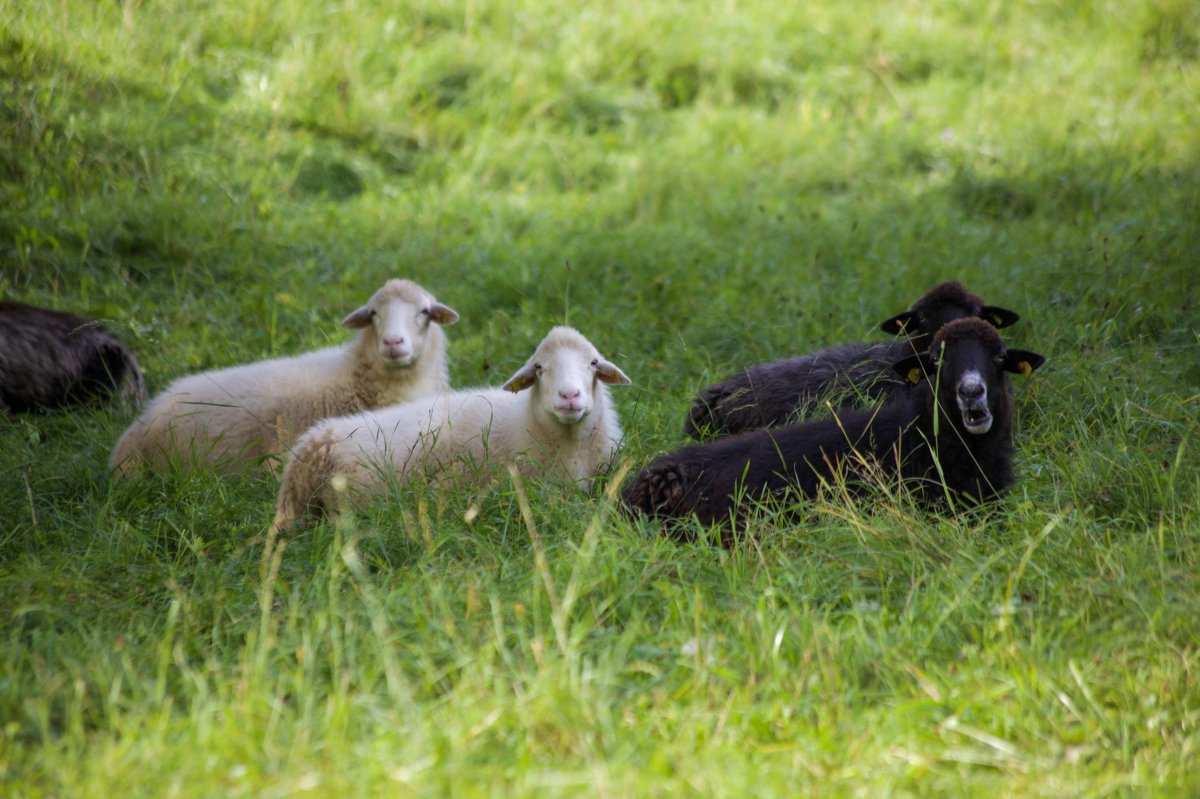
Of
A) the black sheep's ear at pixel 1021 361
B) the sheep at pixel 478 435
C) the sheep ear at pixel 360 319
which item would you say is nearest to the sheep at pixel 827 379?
the sheep at pixel 478 435

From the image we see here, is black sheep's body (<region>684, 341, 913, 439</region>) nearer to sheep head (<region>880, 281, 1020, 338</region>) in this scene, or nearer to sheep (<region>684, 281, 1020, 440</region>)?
sheep (<region>684, 281, 1020, 440</region>)

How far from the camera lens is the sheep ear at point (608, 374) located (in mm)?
5520

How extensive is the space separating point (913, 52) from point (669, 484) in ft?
26.5

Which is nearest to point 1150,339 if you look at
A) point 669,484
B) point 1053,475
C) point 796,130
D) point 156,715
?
point 1053,475

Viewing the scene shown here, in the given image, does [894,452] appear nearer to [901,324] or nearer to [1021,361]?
[1021,361]

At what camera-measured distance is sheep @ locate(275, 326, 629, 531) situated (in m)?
5.14

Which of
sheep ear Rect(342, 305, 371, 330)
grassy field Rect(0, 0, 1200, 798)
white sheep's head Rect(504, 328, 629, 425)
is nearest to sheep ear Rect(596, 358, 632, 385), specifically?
white sheep's head Rect(504, 328, 629, 425)

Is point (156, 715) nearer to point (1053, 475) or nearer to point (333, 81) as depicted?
point (1053, 475)

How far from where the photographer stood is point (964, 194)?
8.87 m

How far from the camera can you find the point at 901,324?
5980 millimetres

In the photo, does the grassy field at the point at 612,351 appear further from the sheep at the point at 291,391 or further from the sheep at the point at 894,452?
the sheep at the point at 291,391

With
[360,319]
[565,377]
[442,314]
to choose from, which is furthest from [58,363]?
[565,377]

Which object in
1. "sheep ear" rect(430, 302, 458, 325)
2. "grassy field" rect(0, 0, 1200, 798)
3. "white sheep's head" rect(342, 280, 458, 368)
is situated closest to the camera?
"grassy field" rect(0, 0, 1200, 798)

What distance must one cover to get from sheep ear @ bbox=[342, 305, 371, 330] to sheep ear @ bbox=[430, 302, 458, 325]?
14.8 inches
